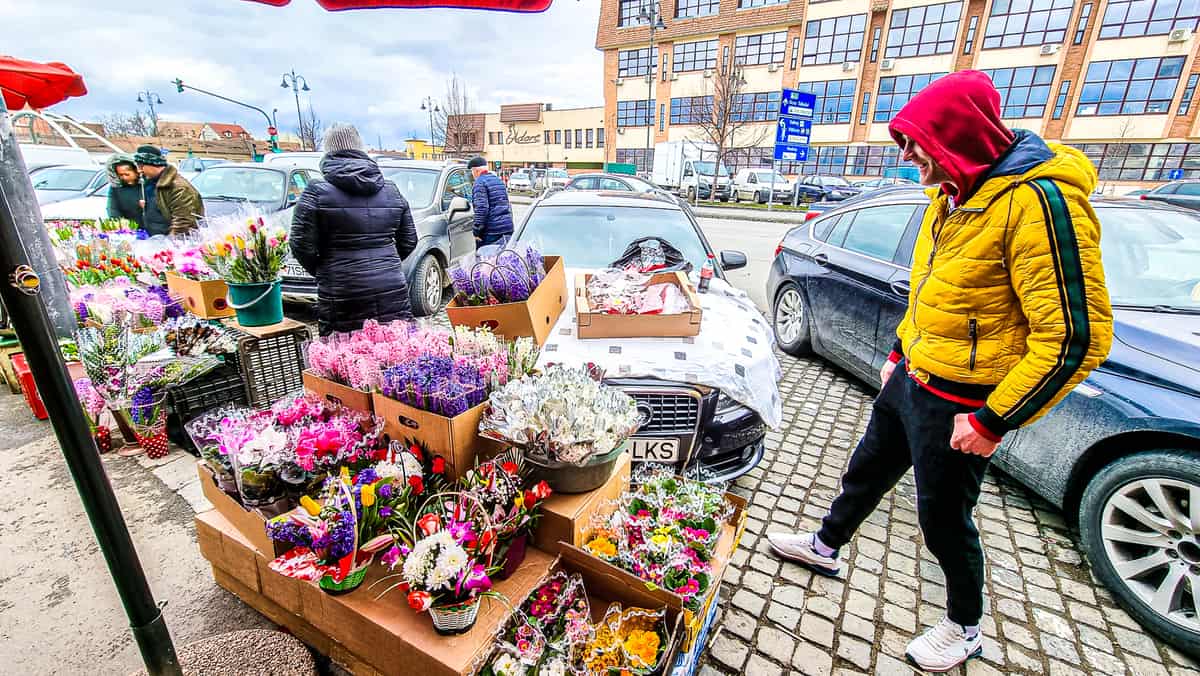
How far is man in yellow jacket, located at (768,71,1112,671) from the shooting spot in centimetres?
137

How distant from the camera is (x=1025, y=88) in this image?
93.7ft

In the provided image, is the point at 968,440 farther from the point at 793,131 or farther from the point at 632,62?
the point at 632,62

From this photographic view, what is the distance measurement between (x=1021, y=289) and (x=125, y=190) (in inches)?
288

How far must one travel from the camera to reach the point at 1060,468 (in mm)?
2504

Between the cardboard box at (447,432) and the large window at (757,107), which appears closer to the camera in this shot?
the cardboard box at (447,432)

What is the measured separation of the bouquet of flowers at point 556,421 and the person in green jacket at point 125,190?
5548 millimetres

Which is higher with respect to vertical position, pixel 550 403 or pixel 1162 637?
pixel 550 403

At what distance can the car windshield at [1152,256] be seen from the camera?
2.55 metres

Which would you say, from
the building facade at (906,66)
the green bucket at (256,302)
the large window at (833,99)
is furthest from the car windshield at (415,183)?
the large window at (833,99)

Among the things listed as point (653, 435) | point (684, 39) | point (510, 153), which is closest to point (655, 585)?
point (653, 435)

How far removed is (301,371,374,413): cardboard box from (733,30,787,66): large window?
126ft

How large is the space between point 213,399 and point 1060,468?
506 cm

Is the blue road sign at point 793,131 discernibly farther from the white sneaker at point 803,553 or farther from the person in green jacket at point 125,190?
the white sneaker at point 803,553

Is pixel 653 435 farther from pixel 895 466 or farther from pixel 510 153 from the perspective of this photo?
pixel 510 153
